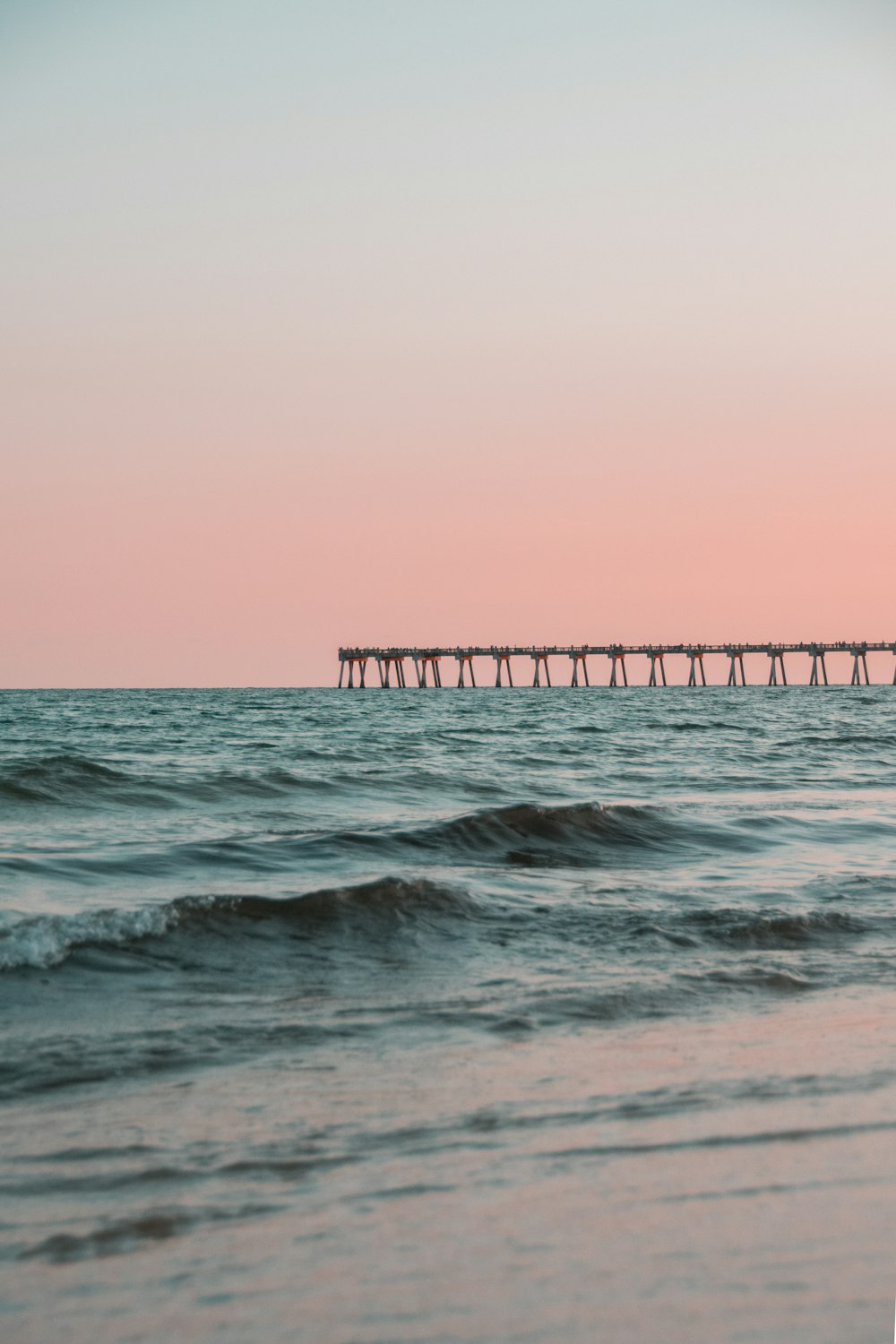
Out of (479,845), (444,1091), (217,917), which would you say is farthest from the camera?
(479,845)

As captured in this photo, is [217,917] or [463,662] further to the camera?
[463,662]

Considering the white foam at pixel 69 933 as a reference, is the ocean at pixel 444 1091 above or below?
below

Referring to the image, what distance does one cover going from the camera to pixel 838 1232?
2.90m

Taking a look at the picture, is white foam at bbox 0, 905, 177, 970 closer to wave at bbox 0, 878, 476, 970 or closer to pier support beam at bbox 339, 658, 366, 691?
wave at bbox 0, 878, 476, 970

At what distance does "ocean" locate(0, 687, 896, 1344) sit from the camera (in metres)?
2.66

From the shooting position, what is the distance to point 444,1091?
4.05 meters

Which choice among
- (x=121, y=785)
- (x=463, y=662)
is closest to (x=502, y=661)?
(x=463, y=662)

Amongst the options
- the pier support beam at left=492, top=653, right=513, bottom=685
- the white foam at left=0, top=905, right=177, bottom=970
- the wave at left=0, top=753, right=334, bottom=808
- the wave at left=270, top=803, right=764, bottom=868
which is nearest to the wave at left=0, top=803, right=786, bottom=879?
the wave at left=270, top=803, right=764, bottom=868

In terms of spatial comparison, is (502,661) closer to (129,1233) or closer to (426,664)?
(426,664)

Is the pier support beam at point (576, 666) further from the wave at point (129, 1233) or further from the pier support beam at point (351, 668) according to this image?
the wave at point (129, 1233)

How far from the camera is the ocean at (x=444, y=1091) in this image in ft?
8.73

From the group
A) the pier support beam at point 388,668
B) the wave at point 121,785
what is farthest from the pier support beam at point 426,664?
the wave at point 121,785

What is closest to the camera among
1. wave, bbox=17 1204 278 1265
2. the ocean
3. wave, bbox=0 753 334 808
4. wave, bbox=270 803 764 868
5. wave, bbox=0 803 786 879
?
the ocean

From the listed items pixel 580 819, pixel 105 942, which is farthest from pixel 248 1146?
pixel 580 819
